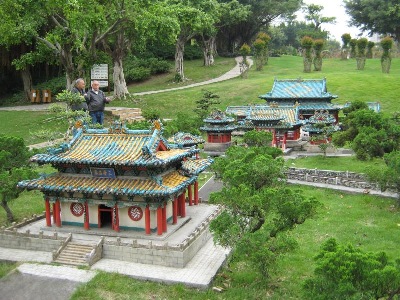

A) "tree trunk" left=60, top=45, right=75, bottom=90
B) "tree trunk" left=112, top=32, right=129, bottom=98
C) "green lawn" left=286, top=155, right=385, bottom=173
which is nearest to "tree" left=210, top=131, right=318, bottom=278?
"green lawn" left=286, top=155, right=385, bottom=173

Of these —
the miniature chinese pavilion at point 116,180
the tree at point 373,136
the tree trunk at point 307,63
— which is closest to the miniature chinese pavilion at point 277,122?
the tree at point 373,136

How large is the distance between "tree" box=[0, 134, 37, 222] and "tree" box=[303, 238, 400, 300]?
1510cm

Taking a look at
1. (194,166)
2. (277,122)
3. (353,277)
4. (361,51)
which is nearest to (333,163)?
(277,122)

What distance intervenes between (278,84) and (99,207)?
37060 mm

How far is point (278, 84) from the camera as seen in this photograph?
55.0 meters

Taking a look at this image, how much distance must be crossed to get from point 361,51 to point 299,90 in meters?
26.0

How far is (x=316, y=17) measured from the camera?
9838 centimetres

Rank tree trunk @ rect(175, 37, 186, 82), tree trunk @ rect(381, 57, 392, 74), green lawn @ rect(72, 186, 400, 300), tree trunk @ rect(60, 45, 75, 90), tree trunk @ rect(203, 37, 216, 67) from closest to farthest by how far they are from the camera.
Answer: green lawn @ rect(72, 186, 400, 300) < tree trunk @ rect(60, 45, 75, 90) < tree trunk @ rect(175, 37, 186, 82) < tree trunk @ rect(381, 57, 392, 74) < tree trunk @ rect(203, 37, 216, 67)

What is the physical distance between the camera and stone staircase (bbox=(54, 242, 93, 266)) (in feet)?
65.9

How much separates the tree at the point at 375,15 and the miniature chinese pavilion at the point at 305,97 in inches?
1403

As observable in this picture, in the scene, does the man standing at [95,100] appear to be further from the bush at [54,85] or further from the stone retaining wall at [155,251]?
the bush at [54,85]

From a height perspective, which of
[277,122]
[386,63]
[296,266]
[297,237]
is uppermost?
[386,63]

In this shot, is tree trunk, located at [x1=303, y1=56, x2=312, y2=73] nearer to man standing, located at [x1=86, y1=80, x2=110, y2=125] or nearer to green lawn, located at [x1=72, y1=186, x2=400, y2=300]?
green lawn, located at [x1=72, y1=186, x2=400, y2=300]

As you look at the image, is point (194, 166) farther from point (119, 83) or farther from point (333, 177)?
point (119, 83)
